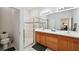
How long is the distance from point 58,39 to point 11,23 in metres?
0.87

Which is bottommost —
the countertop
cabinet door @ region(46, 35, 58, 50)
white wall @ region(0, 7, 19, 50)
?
cabinet door @ region(46, 35, 58, 50)

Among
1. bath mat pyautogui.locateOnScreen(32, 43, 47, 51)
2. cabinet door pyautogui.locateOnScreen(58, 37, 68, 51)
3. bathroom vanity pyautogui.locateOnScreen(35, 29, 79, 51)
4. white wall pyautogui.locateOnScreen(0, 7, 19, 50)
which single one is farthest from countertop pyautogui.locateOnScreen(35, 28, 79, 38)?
white wall pyautogui.locateOnScreen(0, 7, 19, 50)

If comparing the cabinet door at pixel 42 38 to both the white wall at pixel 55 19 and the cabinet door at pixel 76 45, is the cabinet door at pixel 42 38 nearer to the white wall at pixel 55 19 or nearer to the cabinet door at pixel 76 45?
the white wall at pixel 55 19

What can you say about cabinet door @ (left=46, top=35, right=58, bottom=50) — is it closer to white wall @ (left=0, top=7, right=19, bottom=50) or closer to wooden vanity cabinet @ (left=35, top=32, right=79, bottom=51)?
wooden vanity cabinet @ (left=35, top=32, right=79, bottom=51)

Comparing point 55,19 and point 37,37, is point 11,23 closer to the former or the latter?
point 37,37

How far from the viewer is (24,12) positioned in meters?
1.67

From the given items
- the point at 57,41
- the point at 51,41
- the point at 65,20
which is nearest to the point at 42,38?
the point at 51,41

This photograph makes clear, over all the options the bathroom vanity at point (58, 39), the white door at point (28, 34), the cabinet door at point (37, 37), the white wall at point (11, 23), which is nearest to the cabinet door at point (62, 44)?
the bathroom vanity at point (58, 39)

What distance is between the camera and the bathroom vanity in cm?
162

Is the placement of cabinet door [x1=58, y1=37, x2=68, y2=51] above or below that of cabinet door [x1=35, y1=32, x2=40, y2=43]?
below

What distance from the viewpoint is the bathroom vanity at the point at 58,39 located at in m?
1.62

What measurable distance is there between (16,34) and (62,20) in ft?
2.76

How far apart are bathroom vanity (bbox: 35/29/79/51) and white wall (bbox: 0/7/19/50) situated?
0.36m
